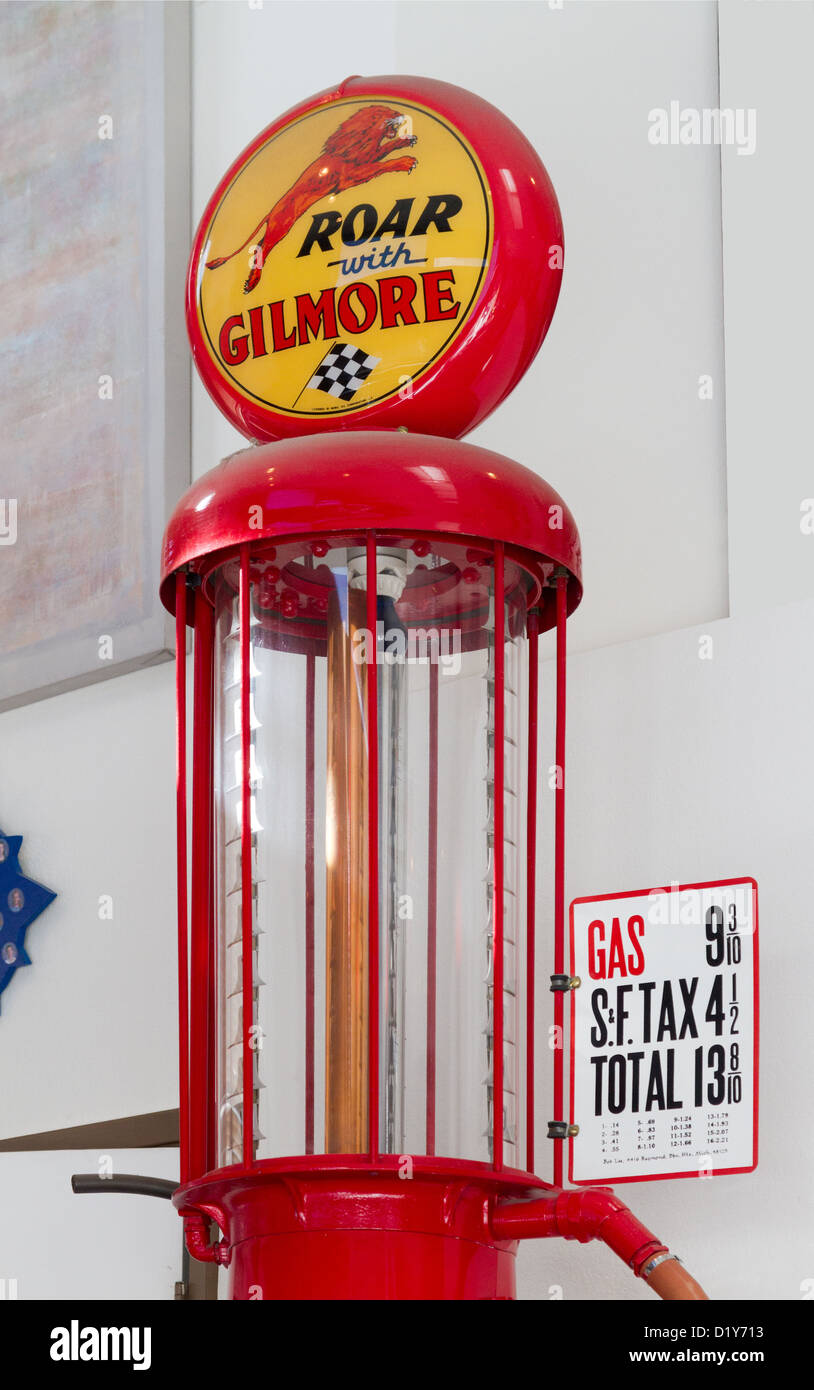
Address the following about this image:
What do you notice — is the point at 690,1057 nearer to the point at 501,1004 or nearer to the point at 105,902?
the point at 501,1004

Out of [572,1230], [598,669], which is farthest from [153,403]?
[572,1230]

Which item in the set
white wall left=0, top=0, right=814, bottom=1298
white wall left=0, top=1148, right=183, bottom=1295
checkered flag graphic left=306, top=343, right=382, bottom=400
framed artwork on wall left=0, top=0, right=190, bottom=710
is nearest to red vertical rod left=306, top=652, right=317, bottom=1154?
checkered flag graphic left=306, top=343, right=382, bottom=400

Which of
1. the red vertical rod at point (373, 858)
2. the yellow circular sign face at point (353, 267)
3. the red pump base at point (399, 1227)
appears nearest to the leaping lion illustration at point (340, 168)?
the yellow circular sign face at point (353, 267)

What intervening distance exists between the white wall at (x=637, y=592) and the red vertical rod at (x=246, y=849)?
39 centimetres

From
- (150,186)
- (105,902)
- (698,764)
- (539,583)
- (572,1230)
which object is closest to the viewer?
(572,1230)

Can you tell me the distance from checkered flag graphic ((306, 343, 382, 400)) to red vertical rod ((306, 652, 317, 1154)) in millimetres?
247

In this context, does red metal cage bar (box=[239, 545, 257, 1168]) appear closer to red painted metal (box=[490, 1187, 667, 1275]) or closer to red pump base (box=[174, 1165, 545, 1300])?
red pump base (box=[174, 1165, 545, 1300])

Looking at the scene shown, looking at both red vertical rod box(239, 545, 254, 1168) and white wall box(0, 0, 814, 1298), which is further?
white wall box(0, 0, 814, 1298)

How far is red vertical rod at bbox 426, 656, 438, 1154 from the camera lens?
1.51 metres

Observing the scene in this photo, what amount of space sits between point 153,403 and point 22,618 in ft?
1.11

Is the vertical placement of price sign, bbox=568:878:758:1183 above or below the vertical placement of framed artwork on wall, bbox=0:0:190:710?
below

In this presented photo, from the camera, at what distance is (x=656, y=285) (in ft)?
6.41

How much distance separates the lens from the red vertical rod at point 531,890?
1584 mm

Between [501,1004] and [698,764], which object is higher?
[698,764]
